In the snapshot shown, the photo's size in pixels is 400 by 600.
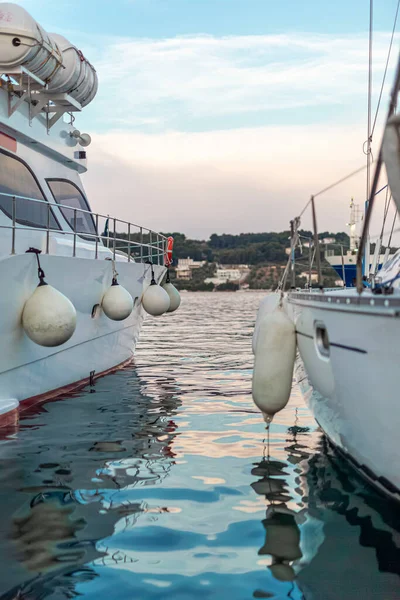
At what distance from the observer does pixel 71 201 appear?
39.0ft

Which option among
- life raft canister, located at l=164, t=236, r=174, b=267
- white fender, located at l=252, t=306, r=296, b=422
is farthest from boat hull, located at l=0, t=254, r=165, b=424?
white fender, located at l=252, t=306, r=296, b=422

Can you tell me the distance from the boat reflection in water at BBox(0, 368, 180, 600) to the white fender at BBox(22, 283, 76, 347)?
1.01 metres

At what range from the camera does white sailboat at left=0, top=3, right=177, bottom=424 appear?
7.48 metres

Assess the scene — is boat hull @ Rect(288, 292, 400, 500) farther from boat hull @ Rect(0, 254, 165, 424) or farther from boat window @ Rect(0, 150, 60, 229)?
boat window @ Rect(0, 150, 60, 229)

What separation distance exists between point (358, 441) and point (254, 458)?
5.41ft

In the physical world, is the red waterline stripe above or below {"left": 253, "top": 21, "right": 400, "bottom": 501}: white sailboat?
below

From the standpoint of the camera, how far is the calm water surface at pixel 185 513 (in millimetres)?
3762

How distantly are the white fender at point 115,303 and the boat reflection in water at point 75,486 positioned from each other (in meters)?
1.43

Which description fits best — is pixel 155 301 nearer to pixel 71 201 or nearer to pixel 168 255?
pixel 71 201

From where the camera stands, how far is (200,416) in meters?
8.22

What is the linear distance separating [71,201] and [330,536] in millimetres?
8811

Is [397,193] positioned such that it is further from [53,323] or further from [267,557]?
[53,323]

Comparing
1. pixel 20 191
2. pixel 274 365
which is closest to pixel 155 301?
pixel 20 191

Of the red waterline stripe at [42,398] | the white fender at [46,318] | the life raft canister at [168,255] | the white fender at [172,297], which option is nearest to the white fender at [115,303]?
the red waterline stripe at [42,398]
